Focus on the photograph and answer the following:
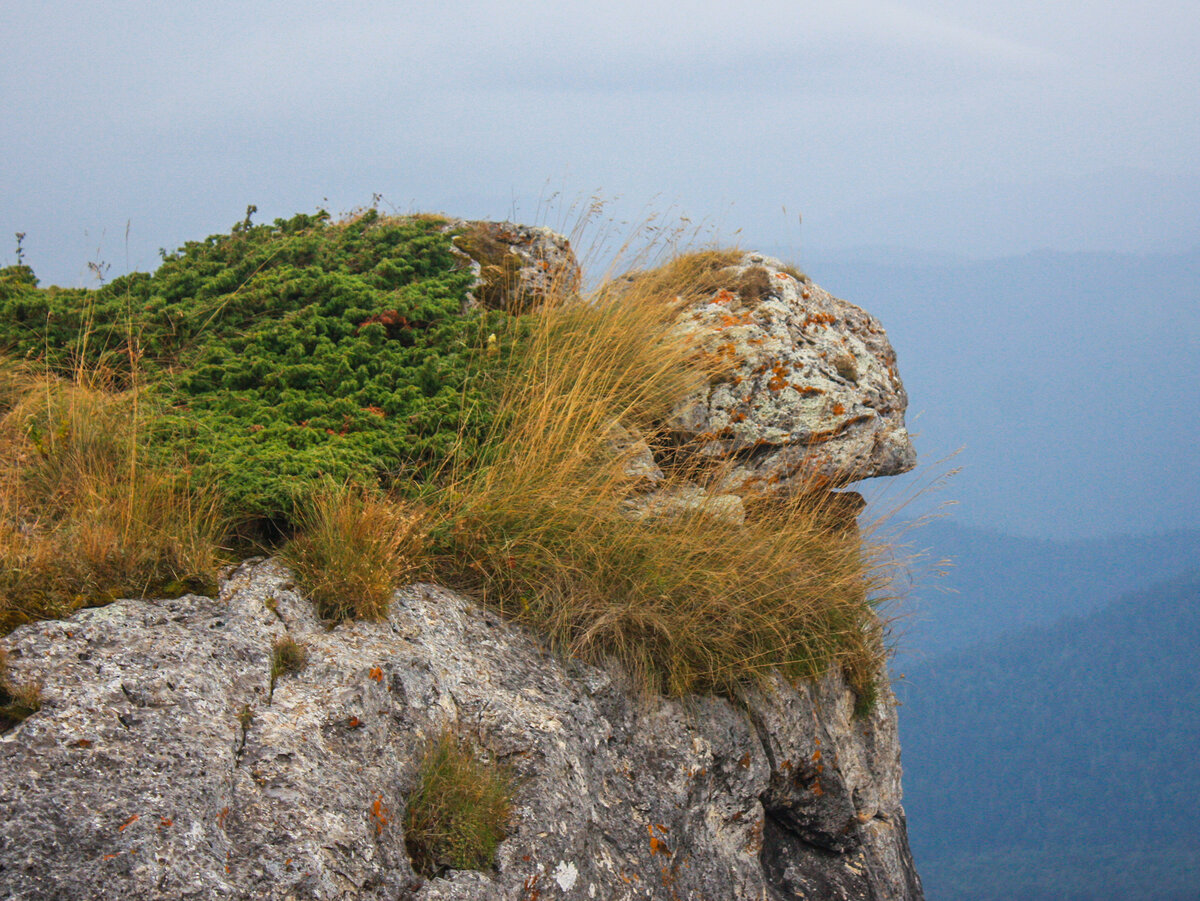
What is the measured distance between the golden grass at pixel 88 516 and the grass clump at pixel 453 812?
128 centimetres

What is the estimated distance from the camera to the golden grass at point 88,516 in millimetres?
3109

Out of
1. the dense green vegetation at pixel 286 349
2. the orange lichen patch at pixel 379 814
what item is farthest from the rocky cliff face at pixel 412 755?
the dense green vegetation at pixel 286 349

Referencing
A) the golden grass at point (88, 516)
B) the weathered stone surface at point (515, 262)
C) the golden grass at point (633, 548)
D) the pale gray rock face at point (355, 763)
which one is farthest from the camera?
the weathered stone surface at point (515, 262)

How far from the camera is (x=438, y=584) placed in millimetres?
4215

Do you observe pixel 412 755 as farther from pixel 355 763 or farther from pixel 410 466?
pixel 410 466

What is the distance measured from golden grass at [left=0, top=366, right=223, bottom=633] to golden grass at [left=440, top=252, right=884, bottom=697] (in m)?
1.27

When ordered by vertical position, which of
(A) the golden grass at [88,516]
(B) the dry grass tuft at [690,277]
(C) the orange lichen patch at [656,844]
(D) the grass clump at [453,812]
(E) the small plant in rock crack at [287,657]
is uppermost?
(B) the dry grass tuft at [690,277]

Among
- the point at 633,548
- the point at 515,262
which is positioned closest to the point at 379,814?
the point at 633,548

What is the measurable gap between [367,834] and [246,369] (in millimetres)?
3814

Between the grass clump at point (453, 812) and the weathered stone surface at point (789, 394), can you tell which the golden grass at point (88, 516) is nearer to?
the grass clump at point (453, 812)

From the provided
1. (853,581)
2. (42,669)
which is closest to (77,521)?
(42,669)

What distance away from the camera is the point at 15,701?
2.58 metres

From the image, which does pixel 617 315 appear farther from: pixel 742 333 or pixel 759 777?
pixel 759 777

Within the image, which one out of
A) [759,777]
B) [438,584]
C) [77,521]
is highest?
[77,521]
